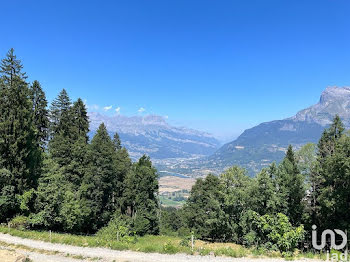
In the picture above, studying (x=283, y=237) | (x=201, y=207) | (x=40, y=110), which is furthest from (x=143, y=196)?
(x=283, y=237)

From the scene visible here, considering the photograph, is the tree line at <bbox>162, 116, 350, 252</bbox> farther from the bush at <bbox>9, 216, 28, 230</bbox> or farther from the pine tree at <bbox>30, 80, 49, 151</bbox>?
the pine tree at <bbox>30, 80, 49, 151</bbox>

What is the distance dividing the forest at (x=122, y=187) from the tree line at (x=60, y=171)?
0.12 metres

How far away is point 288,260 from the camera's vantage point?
16.5 meters

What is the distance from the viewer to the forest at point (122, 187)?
83.6 ft

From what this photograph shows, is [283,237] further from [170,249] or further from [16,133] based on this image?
[16,133]

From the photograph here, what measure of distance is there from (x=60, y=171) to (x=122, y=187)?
52.6ft

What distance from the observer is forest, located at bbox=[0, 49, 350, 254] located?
83.6 feet

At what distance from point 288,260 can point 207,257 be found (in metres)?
5.57

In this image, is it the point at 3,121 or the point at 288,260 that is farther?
the point at 3,121

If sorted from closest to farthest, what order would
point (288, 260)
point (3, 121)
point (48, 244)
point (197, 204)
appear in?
point (288, 260)
point (48, 244)
point (3, 121)
point (197, 204)

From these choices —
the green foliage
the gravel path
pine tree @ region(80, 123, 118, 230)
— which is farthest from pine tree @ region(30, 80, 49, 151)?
the green foliage

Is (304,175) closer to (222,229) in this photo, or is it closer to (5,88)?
(222,229)

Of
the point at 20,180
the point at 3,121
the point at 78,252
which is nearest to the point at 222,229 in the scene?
the point at 78,252

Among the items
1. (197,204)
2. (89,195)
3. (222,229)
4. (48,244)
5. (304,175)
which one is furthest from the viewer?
(197,204)
